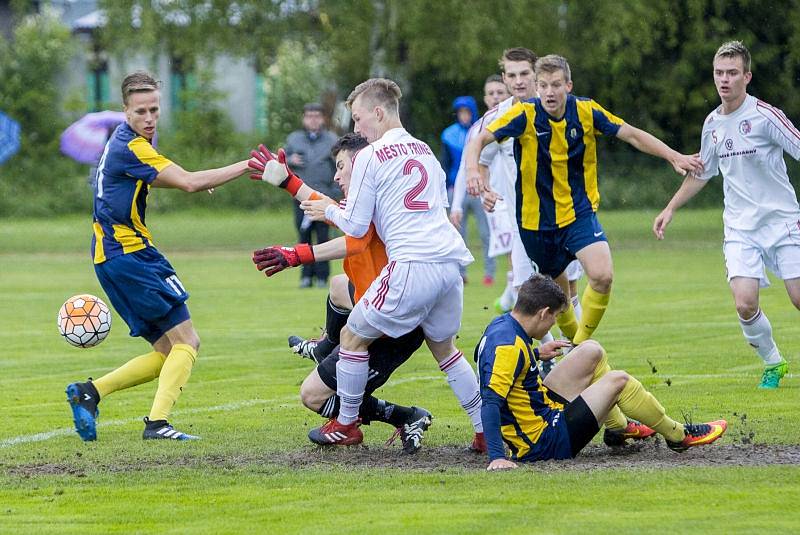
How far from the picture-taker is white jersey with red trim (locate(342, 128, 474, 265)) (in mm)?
7332

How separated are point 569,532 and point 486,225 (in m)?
13.6

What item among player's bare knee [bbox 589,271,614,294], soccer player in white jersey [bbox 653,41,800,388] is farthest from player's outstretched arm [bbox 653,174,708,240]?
player's bare knee [bbox 589,271,614,294]

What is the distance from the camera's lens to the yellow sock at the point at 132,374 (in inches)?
338

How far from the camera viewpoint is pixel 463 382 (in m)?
7.70

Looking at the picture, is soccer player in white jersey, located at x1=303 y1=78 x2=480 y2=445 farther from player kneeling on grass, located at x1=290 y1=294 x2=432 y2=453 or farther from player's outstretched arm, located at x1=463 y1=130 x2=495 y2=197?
player's outstretched arm, located at x1=463 y1=130 x2=495 y2=197

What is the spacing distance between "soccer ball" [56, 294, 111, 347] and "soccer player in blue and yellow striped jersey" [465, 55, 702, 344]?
274 centimetres

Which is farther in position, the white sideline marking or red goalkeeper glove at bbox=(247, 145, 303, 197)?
the white sideline marking

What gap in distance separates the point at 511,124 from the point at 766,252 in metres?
2.05

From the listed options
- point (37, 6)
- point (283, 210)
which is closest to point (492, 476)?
point (283, 210)

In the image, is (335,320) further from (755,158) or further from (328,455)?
(755,158)

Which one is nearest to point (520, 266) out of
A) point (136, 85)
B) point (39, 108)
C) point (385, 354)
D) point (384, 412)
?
point (384, 412)

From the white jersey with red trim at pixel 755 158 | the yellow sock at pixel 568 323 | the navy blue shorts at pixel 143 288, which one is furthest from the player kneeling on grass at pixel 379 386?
the white jersey with red trim at pixel 755 158

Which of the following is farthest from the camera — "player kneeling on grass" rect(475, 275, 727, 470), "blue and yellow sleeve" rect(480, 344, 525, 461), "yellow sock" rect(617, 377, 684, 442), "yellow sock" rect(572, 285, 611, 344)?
"yellow sock" rect(572, 285, 611, 344)

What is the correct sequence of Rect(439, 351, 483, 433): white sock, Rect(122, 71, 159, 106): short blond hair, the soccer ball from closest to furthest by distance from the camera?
Rect(439, 351, 483, 433): white sock → Rect(122, 71, 159, 106): short blond hair → the soccer ball
